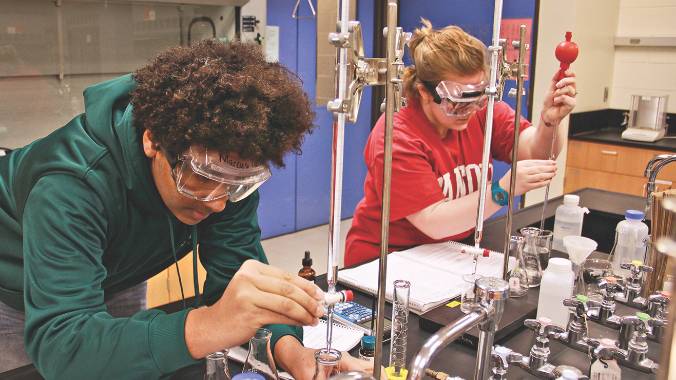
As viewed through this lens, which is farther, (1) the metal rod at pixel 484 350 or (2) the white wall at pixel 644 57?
(2) the white wall at pixel 644 57

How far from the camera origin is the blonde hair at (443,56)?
5.76 ft

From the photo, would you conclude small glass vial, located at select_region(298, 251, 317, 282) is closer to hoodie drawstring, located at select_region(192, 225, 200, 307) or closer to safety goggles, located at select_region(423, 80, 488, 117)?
hoodie drawstring, located at select_region(192, 225, 200, 307)

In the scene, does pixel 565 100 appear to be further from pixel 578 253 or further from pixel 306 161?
pixel 306 161

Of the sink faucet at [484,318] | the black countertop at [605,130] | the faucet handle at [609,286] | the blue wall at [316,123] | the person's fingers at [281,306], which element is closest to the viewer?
the sink faucet at [484,318]

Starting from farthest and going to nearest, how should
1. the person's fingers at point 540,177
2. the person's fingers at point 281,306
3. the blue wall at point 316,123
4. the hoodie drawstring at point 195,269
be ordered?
the blue wall at point 316,123 < the person's fingers at point 540,177 < the hoodie drawstring at point 195,269 < the person's fingers at point 281,306

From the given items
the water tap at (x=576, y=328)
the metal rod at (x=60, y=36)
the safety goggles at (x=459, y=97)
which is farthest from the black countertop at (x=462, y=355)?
the metal rod at (x=60, y=36)

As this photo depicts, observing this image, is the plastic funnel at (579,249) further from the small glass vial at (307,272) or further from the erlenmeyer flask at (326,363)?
the erlenmeyer flask at (326,363)

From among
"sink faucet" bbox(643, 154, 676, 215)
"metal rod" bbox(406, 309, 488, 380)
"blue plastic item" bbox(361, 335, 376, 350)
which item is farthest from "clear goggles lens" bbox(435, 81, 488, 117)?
"metal rod" bbox(406, 309, 488, 380)

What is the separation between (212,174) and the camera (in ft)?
3.44

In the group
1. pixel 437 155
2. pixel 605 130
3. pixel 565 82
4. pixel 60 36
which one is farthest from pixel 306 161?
pixel 565 82

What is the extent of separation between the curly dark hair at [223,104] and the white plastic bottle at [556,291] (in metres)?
0.69

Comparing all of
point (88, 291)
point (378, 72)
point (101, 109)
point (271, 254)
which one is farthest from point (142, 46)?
point (378, 72)

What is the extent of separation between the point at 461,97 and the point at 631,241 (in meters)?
0.65

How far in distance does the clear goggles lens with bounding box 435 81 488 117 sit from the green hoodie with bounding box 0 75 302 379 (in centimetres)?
73
